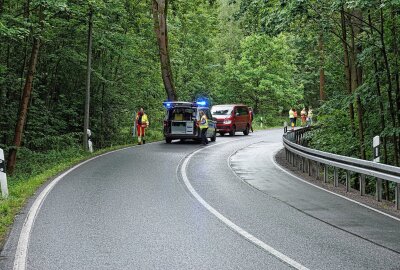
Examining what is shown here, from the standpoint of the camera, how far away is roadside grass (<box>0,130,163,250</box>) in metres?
8.66

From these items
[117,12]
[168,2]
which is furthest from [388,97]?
[168,2]

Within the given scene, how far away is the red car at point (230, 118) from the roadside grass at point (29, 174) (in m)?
14.2

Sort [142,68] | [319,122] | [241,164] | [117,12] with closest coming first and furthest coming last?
1. [241,164]
2. [319,122]
3. [117,12]
4. [142,68]

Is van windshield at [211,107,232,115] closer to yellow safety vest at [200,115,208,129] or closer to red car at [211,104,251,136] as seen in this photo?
red car at [211,104,251,136]

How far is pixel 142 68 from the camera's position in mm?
31141

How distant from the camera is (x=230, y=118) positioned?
33625 mm

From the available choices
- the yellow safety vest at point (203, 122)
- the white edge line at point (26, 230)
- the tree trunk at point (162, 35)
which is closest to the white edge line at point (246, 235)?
the white edge line at point (26, 230)

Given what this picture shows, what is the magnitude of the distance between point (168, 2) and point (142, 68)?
573 cm

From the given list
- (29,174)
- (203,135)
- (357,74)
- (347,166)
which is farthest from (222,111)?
(347,166)

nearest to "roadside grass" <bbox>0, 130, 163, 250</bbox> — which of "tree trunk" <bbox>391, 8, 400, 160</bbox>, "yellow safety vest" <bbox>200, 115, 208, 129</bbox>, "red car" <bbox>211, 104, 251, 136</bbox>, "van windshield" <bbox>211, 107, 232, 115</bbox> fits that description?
"yellow safety vest" <bbox>200, 115, 208, 129</bbox>

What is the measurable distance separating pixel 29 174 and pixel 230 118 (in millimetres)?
18005

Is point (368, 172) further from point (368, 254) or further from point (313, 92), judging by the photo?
point (313, 92)

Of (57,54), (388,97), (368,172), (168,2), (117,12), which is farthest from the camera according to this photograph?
(168,2)

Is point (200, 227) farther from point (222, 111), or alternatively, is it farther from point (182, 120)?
point (222, 111)
